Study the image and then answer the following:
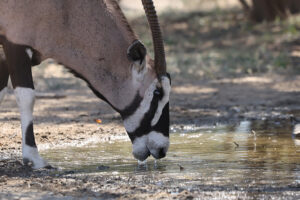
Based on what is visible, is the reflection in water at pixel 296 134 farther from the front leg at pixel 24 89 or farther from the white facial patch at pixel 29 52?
the white facial patch at pixel 29 52

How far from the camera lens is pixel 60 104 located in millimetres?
9727

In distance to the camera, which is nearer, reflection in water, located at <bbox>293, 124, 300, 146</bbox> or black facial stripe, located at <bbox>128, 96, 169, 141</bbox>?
black facial stripe, located at <bbox>128, 96, 169, 141</bbox>

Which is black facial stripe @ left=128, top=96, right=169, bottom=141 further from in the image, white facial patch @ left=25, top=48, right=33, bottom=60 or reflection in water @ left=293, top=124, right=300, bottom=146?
reflection in water @ left=293, top=124, right=300, bottom=146

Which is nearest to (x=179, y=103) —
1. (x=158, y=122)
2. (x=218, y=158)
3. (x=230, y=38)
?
(x=218, y=158)

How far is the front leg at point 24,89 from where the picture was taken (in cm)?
595

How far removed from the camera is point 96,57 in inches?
233

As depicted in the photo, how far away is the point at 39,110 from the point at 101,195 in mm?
4576

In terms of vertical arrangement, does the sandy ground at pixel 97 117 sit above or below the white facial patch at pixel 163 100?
below

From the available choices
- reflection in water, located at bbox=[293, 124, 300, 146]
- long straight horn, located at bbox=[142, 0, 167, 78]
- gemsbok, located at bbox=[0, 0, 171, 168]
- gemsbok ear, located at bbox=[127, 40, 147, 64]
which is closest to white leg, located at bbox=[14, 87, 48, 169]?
gemsbok, located at bbox=[0, 0, 171, 168]

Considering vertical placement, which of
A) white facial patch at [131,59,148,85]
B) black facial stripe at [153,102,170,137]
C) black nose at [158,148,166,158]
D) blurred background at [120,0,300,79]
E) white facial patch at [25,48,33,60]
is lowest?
blurred background at [120,0,300,79]

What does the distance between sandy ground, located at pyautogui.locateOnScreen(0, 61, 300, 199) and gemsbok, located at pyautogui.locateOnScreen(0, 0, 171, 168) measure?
40 cm

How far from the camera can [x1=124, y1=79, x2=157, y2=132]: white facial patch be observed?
5734mm

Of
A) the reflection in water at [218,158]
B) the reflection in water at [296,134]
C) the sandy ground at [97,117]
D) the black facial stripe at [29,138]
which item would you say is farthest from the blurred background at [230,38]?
the black facial stripe at [29,138]

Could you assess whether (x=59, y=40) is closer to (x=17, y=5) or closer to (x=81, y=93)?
(x=17, y=5)
